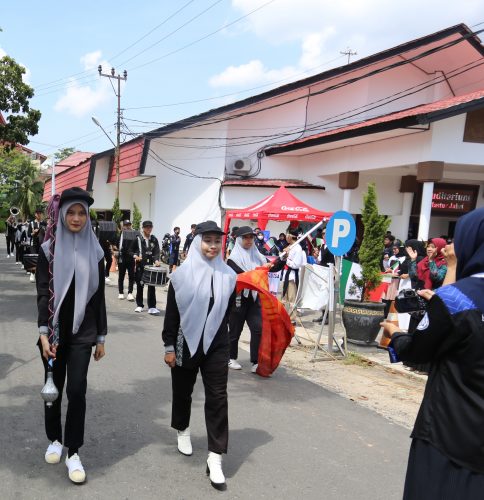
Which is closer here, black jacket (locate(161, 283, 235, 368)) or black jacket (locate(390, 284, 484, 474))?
black jacket (locate(390, 284, 484, 474))

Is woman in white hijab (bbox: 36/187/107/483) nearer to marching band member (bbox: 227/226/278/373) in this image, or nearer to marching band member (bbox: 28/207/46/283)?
marching band member (bbox: 227/226/278/373)

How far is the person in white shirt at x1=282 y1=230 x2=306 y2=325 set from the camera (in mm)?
10266

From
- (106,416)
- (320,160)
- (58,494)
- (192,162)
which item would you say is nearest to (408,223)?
(320,160)

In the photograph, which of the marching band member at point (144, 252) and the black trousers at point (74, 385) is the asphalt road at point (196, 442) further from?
the marching band member at point (144, 252)

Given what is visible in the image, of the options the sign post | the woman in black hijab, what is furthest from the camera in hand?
the sign post

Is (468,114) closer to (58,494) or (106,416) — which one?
(106,416)

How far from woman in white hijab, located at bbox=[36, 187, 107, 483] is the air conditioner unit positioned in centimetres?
1666

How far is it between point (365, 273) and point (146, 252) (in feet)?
15.0

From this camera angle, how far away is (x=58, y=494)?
3.16 meters

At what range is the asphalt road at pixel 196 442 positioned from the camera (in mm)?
3365

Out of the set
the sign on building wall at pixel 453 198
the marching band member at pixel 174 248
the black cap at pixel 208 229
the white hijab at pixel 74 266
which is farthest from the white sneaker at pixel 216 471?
the marching band member at pixel 174 248

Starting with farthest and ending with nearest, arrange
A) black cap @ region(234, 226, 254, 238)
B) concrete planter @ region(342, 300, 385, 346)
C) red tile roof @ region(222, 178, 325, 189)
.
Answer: red tile roof @ region(222, 178, 325, 189) < concrete planter @ region(342, 300, 385, 346) < black cap @ region(234, 226, 254, 238)

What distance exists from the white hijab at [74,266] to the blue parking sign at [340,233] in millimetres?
4591

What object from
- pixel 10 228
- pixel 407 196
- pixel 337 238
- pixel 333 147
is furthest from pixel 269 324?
pixel 10 228
